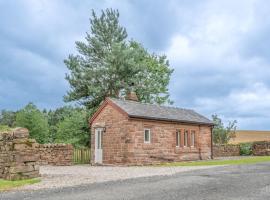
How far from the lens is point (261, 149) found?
42.6 meters

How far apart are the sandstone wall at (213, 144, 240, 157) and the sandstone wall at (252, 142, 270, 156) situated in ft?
5.93

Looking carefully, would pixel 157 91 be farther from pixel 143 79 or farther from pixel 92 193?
pixel 92 193

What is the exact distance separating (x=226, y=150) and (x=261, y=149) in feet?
12.8

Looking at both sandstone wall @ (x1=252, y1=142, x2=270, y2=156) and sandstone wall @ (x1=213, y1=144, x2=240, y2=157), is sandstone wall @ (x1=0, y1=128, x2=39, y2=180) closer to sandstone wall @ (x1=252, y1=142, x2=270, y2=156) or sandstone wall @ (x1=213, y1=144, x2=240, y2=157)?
sandstone wall @ (x1=213, y1=144, x2=240, y2=157)

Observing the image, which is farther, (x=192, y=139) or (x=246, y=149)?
(x=246, y=149)

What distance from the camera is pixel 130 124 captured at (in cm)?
2734

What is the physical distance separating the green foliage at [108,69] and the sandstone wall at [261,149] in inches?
493

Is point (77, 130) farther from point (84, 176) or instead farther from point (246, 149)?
point (84, 176)

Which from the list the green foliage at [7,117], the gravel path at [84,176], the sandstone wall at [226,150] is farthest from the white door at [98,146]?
the green foliage at [7,117]

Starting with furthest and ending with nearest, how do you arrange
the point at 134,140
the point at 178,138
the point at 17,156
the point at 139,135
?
the point at 178,138, the point at 139,135, the point at 134,140, the point at 17,156

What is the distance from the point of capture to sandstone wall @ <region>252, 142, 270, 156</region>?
42.2 meters

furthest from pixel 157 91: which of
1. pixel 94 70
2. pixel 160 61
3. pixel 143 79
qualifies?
Answer: pixel 94 70

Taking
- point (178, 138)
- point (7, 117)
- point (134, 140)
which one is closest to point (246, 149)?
point (178, 138)

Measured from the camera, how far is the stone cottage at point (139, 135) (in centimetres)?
2742
